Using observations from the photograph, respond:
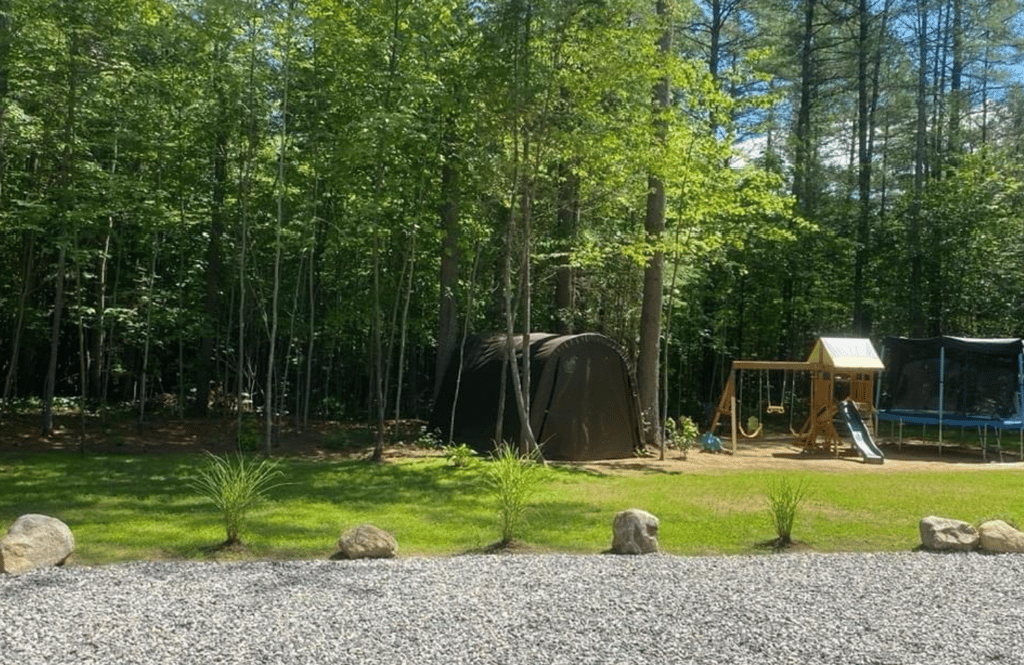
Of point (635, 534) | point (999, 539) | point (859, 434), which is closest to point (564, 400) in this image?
point (859, 434)

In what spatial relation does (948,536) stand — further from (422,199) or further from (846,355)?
(846,355)

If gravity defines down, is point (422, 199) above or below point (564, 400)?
above

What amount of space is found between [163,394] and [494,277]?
7.40 m

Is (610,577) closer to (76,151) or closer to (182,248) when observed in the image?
(76,151)

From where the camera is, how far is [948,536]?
6477mm

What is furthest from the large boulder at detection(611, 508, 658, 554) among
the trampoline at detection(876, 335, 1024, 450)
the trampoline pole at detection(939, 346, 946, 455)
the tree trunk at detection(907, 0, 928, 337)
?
the tree trunk at detection(907, 0, 928, 337)

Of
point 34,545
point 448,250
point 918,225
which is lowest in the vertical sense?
point 34,545

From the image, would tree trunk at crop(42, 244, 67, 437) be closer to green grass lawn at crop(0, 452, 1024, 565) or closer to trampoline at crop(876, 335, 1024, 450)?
green grass lawn at crop(0, 452, 1024, 565)

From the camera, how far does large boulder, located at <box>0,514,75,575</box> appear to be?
531cm

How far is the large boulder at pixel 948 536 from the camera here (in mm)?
6465

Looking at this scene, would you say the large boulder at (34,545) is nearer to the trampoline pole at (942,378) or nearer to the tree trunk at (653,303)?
the tree trunk at (653,303)

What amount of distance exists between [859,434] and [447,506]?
819 cm

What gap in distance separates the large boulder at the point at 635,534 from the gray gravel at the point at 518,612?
0.29 metres

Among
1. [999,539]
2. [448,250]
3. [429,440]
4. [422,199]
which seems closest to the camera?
[999,539]
